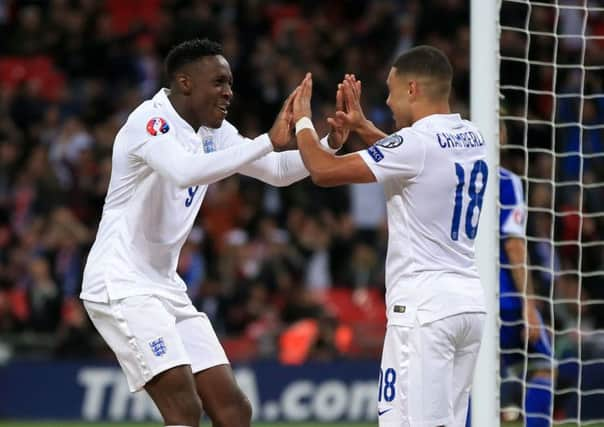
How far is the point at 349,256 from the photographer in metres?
13.4

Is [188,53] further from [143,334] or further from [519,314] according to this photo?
[519,314]

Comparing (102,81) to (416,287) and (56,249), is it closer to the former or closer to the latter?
(56,249)

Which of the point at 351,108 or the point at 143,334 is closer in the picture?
the point at 143,334

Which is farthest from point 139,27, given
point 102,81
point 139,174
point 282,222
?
point 139,174

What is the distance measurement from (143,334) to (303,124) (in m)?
1.14

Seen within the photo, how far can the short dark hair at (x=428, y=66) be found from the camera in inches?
218

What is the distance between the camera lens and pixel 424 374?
530 cm

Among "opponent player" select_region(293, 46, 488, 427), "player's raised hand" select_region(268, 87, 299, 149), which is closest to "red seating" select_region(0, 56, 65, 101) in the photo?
"player's raised hand" select_region(268, 87, 299, 149)

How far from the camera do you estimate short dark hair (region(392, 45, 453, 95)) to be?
554 cm

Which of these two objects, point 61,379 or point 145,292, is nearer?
point 145,292

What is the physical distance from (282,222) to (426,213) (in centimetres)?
870

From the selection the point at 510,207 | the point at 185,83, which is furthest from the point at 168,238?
the point at 510,207

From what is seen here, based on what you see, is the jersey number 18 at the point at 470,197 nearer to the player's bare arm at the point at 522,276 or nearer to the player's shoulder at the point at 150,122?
the player's shoulder at the point at 150,122

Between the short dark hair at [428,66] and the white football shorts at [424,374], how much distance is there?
101cm
